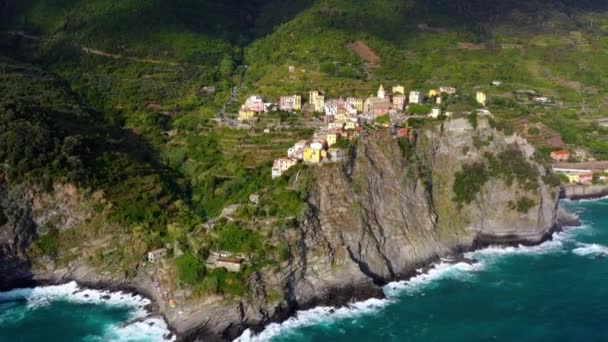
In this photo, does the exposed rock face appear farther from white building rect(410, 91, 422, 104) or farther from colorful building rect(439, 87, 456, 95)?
colorful building rect(439, 87, 456, 95)

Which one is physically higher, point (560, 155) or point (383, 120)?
point (383, 120)

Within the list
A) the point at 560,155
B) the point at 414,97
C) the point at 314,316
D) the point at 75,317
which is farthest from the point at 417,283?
the point at 560,155

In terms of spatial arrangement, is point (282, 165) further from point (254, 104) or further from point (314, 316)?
point (254, 104)

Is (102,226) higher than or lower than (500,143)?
lower

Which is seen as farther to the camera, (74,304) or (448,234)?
(448,234)

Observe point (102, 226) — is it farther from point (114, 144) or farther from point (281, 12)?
point (281, 12)

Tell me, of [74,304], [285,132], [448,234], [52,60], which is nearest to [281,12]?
[52,60]

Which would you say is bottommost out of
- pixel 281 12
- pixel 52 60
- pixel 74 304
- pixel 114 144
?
pixel 74 304
